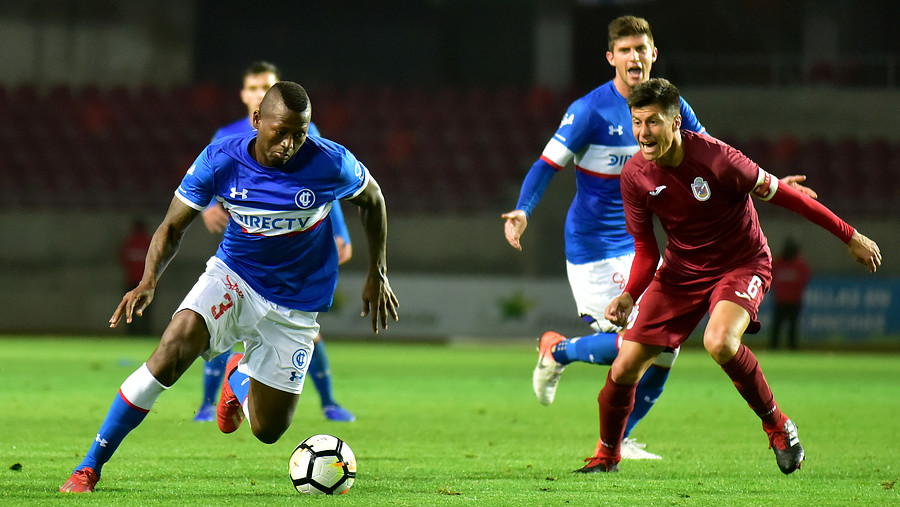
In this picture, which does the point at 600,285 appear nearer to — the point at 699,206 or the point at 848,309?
the point at 699,206

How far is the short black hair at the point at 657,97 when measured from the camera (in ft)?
16.4

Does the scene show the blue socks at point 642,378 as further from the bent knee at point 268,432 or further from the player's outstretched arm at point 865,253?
the bent knee at point 268,432

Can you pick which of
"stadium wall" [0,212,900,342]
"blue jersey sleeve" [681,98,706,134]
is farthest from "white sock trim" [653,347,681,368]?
"stadium wall" [0,212,900,342]

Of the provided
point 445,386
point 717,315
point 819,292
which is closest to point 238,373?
point 717,315

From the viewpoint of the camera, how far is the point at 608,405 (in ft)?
17.8

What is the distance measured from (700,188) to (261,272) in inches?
79.5

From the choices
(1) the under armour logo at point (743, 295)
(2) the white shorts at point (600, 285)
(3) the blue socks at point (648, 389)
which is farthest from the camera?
(2) the white shorts at point (600, 285)

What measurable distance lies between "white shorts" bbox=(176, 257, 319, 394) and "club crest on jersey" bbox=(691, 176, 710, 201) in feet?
6.09

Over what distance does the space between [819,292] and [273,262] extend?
14.0m

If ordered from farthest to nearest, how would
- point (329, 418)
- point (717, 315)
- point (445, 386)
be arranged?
point (445, 386) → point (329, 418) → point (717, 315)

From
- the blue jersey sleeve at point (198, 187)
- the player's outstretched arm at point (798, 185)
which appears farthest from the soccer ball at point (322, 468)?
the player's outstretched arm at point (798, 185)

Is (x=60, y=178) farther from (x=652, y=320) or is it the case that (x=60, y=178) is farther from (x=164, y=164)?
(x=652, y=320)

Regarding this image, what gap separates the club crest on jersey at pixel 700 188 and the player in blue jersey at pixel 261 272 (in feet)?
4.70

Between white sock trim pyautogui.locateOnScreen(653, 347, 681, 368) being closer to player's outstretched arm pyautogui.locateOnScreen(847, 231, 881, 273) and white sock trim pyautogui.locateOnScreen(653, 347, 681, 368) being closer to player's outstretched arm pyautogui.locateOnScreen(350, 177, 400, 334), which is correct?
player's outstretched arm pyautogui.locateOnScreen(847, 231, 881, 273)
